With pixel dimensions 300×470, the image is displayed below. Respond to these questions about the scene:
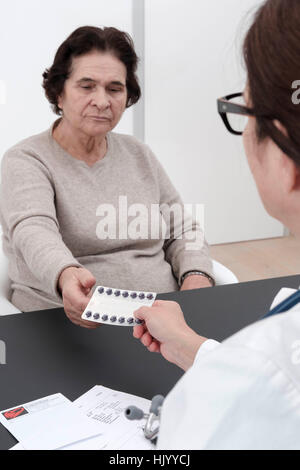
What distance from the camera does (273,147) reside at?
2.04 ft

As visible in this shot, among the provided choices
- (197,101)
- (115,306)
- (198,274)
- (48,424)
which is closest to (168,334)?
(115,306)

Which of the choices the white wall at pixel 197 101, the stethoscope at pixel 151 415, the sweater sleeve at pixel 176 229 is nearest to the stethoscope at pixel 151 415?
the stethoscope at pixel 151 415

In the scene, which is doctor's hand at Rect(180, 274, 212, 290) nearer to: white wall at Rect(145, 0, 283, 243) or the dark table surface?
the dark table surface

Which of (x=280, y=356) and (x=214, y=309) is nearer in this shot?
(x=280, y=356)

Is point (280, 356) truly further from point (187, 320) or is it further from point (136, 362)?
point (187, 320)

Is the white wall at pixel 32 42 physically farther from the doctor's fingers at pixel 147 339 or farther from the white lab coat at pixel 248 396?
the white lab coat at pixel 248 396

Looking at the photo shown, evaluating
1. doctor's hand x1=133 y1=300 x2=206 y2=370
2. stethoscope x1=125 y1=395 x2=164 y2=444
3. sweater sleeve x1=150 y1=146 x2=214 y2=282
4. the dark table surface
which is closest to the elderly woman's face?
sweater sleeve x1=150 y1=146 x2=214 y2=282

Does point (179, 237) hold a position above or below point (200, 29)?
below

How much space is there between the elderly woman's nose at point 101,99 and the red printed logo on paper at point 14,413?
3.24 feet

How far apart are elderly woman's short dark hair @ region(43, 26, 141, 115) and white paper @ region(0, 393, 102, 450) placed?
42.8 inches

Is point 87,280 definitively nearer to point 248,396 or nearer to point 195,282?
point 195,282

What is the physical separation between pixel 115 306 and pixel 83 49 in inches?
35.3

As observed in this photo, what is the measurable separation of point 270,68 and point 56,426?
0.63 meters
